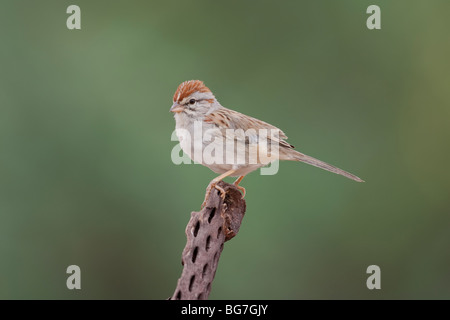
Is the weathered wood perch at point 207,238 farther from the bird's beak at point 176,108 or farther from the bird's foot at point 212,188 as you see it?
the bird's beak at point 176,108

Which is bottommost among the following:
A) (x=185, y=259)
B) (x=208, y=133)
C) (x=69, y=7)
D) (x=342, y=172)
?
(x=185, y=259)

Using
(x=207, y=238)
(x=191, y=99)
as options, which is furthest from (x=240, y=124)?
(x=207, y=238)

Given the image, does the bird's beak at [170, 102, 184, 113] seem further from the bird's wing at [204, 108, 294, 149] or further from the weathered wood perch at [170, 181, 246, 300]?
the weathered wood perch at [170, 181, 246, 300]

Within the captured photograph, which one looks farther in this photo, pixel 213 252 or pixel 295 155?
pixel 295 155

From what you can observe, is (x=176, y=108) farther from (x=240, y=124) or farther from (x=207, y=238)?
(x=207, y=238)

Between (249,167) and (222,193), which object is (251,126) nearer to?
(249,167)

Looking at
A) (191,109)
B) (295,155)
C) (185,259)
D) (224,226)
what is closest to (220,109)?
(191,109)
